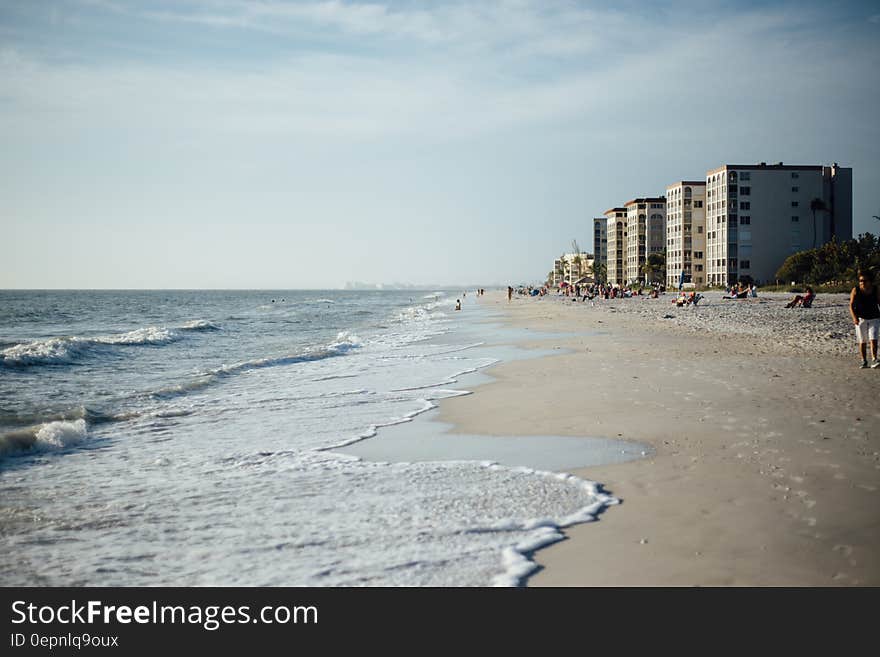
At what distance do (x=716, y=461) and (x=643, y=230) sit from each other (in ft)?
473

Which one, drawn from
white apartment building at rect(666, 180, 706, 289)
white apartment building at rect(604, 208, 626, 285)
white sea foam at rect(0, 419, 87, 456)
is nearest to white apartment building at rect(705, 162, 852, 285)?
white apartment building at rect(666, 180, 706, 289)

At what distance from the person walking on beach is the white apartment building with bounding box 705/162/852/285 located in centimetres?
9170

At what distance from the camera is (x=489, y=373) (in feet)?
51.8

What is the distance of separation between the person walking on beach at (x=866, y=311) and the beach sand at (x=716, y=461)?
2.23 feet

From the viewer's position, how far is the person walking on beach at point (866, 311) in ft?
43.2

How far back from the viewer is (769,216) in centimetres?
9906

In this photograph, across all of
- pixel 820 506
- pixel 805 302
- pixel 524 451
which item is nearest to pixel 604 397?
pixel 524 451

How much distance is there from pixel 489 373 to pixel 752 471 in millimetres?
9498

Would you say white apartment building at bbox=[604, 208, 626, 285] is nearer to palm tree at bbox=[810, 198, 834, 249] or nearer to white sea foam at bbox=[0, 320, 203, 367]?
palm tree at bbox=[810, 198, 834, 249]

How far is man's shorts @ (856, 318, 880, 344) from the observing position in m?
13.4

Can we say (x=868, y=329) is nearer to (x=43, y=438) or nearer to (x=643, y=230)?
(x=43, y=438)

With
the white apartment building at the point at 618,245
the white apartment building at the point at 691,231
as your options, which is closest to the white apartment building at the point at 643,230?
the white apartment building at the point at 618,245

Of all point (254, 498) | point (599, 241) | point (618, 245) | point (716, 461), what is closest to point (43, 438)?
point (254, 498)
